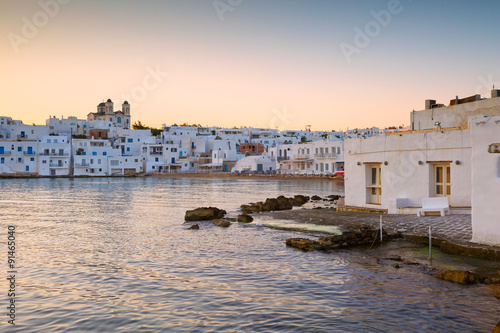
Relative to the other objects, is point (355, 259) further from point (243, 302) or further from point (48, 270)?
point (48, 270)

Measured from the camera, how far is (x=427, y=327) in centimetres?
887

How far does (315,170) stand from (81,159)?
5891cm

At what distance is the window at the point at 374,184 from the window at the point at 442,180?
10.1 ft

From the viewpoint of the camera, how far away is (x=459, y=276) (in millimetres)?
11406

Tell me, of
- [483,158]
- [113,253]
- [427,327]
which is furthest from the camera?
[113,253]

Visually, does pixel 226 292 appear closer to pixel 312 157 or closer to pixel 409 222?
pixel 409 222

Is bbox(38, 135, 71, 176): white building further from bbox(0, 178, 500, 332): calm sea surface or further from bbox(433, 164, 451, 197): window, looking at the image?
bbox(433, 164, 451, 197): window

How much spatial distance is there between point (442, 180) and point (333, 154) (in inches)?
2675

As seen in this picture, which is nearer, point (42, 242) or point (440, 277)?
point (440, 277)

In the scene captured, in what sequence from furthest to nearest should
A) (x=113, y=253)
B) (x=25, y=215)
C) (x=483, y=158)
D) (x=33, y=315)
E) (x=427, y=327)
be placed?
(x=25, y=215), (x=113, y=253), (x=483, y=158), (x=33, y=315), (x=427, y=327)

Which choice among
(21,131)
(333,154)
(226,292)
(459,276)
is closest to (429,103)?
(459,276)

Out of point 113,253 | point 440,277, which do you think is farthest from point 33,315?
point 440,277

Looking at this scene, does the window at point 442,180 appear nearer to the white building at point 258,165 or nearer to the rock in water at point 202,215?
the rock in water at point 202,215

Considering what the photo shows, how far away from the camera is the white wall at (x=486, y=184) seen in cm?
1289
